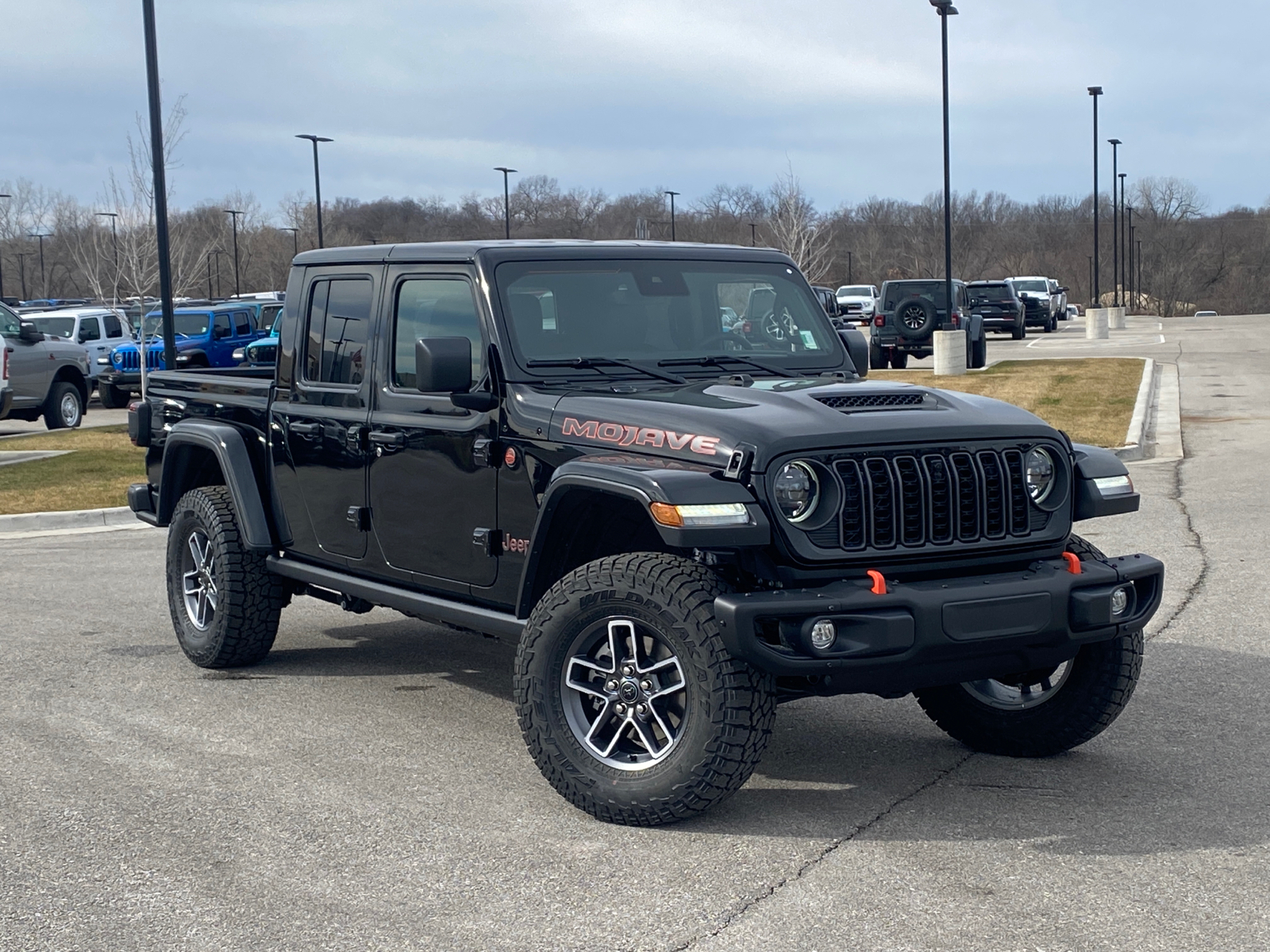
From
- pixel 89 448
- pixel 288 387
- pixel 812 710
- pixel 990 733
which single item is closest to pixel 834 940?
pixel 990 733

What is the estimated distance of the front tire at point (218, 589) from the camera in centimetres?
696

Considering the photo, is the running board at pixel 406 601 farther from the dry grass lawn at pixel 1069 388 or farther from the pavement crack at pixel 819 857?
the dry grass lawn at pixel 1069 388

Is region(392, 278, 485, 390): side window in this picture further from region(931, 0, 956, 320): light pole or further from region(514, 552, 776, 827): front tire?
region(931, 0, 956, 320): light pole

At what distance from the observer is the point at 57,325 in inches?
1127

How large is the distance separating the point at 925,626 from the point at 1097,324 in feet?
144

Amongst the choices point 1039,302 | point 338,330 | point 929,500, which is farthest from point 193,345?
point 1039,302

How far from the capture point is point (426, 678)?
702 centimetres

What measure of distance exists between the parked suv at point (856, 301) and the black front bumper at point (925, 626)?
42.3 m

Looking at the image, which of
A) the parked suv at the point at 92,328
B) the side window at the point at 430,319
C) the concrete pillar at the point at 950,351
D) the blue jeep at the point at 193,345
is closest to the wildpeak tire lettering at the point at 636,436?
the side window at the point at 430,319

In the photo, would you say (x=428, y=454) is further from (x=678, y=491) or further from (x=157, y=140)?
(x=157, y=140)

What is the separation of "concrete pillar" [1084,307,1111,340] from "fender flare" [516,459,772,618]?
43.3m

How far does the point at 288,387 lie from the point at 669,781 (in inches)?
121

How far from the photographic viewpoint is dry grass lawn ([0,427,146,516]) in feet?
43.5

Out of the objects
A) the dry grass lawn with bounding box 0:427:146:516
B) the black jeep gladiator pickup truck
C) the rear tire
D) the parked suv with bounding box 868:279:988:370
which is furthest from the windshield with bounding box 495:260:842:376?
the parked suv with bounding box 868:279:988:370
